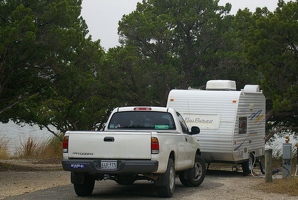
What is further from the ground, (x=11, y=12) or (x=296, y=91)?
(x=11, y=12)

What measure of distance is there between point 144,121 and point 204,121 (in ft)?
16.6

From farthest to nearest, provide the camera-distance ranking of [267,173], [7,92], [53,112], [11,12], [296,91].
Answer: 1. [53,112]
2. [296,91]
3. [7,92]
4. [11,12]
5. [267,173]

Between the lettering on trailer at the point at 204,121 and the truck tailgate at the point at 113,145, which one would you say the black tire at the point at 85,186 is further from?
the lettering on trailer at the point at 204,121

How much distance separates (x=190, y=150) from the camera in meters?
15.3

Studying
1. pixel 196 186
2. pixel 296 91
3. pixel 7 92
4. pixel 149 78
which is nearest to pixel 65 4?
pixel 7 92

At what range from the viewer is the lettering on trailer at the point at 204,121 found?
19.3m

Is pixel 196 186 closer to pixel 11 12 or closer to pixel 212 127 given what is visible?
pixel 212 127

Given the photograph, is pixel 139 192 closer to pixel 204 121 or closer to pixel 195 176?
pixel 195 176

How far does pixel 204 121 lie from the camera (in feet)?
63.8

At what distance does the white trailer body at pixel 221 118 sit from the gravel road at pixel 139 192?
768 mm

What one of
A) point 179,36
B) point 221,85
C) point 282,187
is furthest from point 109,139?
point 179,36

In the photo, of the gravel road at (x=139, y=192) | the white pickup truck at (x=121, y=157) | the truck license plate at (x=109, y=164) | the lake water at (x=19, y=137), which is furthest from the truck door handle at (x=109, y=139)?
the lake water at (x=19, y=137)

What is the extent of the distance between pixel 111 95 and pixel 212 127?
34.1ft

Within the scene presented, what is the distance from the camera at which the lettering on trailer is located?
19.3 m
